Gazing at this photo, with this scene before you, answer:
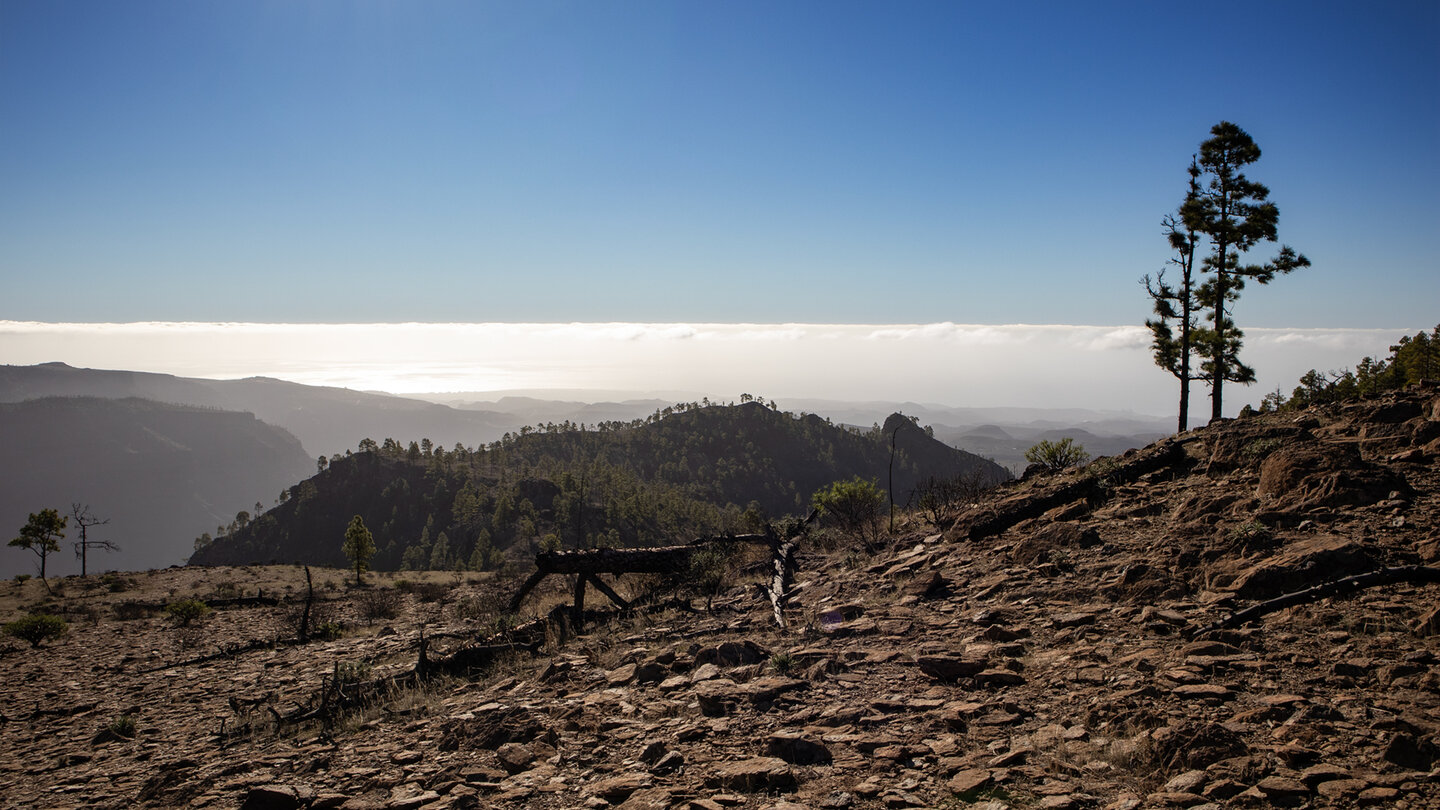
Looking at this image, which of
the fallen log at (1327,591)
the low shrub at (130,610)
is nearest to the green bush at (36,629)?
the low shrub at (130,610)

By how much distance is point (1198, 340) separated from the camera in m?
23.4

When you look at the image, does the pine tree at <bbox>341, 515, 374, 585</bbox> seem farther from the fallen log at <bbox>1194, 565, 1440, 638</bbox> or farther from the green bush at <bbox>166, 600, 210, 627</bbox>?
the fallen log at <bbox>1194, 565, 1440, 638</bbox>

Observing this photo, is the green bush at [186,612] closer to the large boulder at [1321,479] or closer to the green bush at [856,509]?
the green bush at [856,509]

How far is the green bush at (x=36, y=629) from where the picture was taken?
17.0 meters

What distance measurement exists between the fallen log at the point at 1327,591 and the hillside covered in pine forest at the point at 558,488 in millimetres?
67918

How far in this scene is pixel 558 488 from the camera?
Answer: 431 ft

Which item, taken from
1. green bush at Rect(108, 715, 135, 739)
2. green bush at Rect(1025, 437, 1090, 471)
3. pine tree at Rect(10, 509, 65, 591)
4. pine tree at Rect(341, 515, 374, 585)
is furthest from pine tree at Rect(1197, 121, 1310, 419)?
pine tree at Rect(10, 509, 65, 591)

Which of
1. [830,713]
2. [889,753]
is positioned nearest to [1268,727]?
[889,753]

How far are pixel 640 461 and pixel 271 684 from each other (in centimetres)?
17145

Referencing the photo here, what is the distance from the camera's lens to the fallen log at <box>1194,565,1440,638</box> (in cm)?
609

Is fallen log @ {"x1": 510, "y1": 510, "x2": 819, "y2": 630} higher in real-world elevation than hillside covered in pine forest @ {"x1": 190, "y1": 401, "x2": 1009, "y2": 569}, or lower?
higher

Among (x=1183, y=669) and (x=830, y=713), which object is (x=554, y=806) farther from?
(x=1183, y=669)

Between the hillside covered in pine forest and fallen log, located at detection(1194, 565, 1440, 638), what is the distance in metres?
67.9

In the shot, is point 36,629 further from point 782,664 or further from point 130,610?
point 782,664
